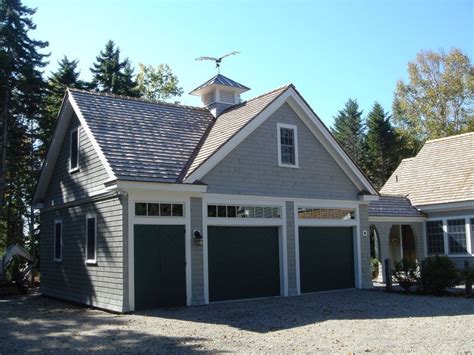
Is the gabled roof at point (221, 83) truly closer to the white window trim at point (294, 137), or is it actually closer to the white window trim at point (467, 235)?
the white window trim at point (294, 137)

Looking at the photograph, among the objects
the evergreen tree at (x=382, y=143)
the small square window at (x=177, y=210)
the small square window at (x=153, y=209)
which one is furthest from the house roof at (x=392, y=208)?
the evergreen tree at (x=382, y=143)

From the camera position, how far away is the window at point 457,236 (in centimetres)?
2197

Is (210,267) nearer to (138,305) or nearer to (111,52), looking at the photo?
(138,305)

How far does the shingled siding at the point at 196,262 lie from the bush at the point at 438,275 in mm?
6912

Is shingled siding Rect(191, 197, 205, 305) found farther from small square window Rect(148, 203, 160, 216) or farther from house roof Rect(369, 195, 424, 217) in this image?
house roof Rect(369, 195, 424, 217)

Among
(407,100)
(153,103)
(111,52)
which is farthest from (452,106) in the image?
(153,103)

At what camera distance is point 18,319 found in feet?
42.3

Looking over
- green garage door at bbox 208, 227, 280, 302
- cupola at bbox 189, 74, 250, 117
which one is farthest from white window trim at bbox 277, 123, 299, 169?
cupola at bbox 189, 74, 250, 117

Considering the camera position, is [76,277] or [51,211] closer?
[76,277]

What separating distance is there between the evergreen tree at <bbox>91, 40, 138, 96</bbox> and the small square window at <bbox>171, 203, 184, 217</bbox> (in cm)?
2284

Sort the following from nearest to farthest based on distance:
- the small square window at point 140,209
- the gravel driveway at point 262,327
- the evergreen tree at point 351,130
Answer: the gravel driveway at point 262,327 → the small square window at point 140,209 → the evergreen tree at point 351,130

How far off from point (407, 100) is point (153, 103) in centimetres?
3298

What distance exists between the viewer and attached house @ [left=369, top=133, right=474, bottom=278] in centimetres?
2195

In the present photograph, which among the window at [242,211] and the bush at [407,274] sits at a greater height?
the window at [242,211]
